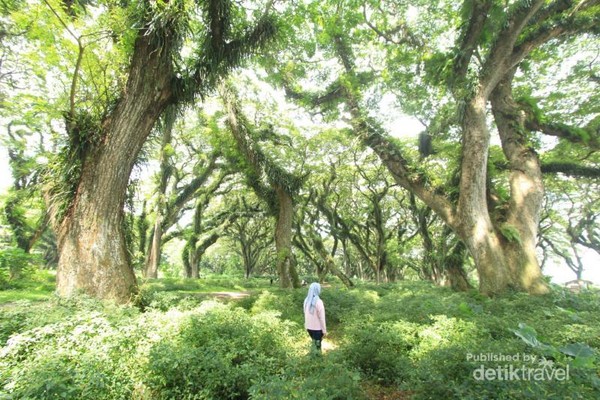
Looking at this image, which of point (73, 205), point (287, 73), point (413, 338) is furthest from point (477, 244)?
point (73, 205)

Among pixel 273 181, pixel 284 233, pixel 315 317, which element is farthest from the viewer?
pixel 284 233

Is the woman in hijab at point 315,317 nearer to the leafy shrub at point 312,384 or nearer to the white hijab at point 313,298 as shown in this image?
the white hijab at point 313,298

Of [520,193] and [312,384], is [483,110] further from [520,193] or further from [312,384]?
[312,384]

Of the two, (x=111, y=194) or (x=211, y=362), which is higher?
(x=111, y=194)

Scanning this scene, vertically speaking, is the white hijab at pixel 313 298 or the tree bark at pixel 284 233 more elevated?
the tree bark at pixel 284 233

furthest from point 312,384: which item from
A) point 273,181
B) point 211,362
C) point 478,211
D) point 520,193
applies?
point 520,193

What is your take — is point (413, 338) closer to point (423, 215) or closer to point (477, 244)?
point (477, 244)

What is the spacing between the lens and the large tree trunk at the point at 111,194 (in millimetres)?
5648

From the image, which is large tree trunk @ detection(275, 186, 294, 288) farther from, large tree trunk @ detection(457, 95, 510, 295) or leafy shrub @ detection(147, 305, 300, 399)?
leafy shrub @ detection(147, 305, 300, 399)

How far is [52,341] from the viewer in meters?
3.45

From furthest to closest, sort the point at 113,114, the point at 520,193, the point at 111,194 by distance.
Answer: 1. the point at 520,193
2. the point at 113,114
3. the point at 111,194

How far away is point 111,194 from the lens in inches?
241

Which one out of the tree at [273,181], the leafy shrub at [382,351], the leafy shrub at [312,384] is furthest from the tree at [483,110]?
the leafy shrub at [312,384]

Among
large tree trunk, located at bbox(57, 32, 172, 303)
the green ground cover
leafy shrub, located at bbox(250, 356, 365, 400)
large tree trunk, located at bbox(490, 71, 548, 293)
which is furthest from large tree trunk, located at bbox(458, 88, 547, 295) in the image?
large tree trunk, located at bbox(57, 32, 172, 303)
